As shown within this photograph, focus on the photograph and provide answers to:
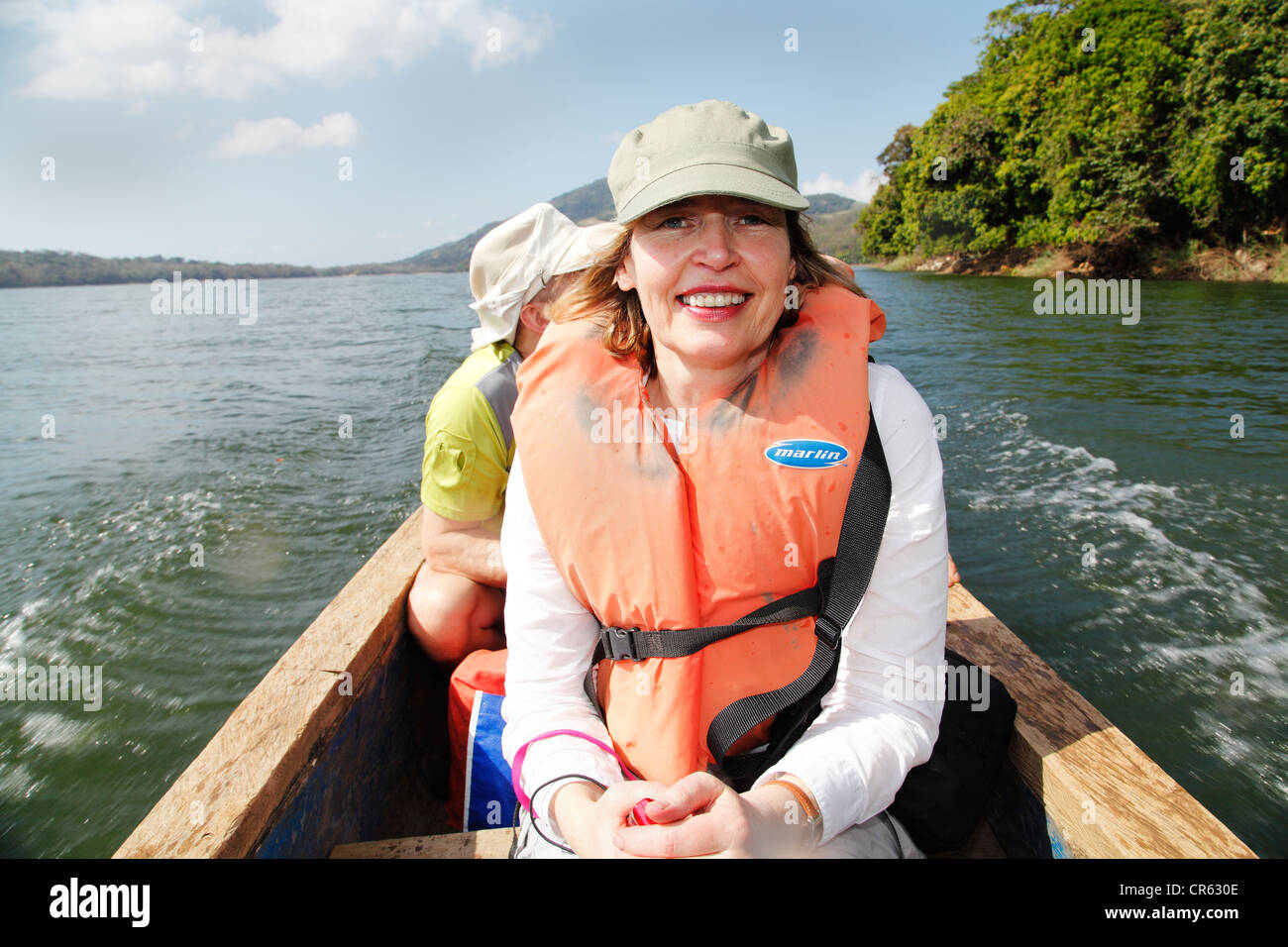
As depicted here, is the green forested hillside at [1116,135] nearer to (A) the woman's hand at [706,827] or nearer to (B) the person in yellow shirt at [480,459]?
(B) the person in yellow shirt at [480,459]

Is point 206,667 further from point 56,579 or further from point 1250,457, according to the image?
point 1250,457

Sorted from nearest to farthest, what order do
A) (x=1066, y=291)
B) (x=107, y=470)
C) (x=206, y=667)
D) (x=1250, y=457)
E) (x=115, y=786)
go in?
(x=115, y=786) → (x=206, y=667) → (x=1250, y=457) → (x=107, y=470) → (x=1066, y=291)

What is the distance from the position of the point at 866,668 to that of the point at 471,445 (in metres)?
1.77

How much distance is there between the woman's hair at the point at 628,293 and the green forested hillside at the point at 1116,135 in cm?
2158

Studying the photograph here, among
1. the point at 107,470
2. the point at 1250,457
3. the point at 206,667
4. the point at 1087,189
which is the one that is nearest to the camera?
the point at 206,667

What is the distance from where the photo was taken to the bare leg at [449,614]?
8.71 ft

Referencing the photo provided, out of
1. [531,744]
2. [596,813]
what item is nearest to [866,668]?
[596,813]

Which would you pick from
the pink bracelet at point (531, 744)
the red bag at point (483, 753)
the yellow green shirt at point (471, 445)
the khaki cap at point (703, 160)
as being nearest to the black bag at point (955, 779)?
the pink bracelet at point (531, 744)

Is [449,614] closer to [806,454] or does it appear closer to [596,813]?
[596,813]

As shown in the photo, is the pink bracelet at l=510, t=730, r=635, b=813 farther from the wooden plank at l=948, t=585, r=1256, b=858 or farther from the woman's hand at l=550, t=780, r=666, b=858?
the wooden plank at l=948, t=585, r=1256, b=858

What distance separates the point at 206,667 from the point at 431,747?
2680 millimetres

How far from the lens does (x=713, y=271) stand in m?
1.54
